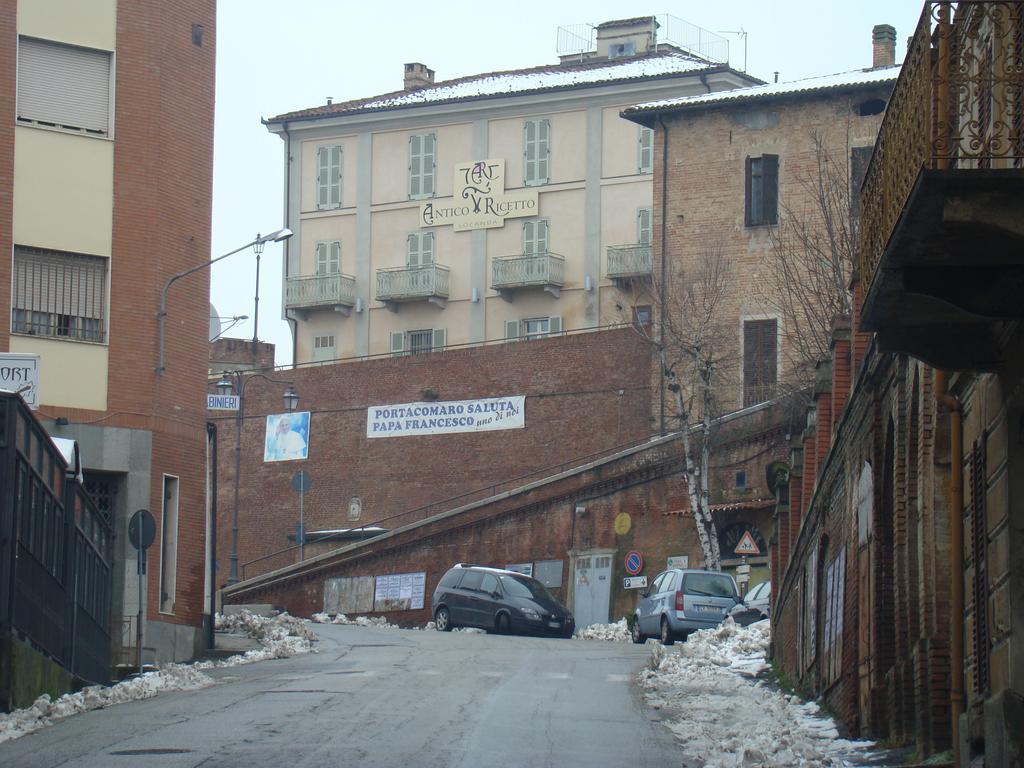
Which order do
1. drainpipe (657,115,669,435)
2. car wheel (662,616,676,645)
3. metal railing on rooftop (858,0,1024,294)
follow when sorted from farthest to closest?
drainpipe (657,115,669,435) < car wheel (662,616,676,645) < metal railing on rooftop (858,0,1024,294)

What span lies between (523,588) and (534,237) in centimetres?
2951

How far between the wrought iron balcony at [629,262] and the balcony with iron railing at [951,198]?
52507 millimetres

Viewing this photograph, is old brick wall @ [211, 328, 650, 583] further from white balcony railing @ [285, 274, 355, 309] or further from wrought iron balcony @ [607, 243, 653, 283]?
white balcony railing @ [285, 274, 355, 309]

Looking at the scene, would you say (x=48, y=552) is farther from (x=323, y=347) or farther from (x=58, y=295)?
(x=323, y=347)

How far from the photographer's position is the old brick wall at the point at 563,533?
49688mm

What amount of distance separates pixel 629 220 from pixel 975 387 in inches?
2135

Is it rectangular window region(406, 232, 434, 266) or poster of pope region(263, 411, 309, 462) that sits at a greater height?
rectangular window region(406, 232, 434, 266)

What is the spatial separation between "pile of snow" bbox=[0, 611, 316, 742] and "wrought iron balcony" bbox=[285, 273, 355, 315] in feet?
110

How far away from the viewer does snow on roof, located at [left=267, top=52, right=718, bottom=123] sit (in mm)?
68062

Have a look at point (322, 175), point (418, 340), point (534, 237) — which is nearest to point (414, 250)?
point (418, 340)

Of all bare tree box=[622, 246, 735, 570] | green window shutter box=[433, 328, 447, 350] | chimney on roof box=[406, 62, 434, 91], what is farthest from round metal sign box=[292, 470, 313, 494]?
chimney on roof box=[406, 62, 434, 91]

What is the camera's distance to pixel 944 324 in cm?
1155

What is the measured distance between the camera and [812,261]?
145ft

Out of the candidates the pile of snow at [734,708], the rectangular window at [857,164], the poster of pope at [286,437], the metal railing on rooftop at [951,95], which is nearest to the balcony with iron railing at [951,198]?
the metal railing on rooftop at [951,95]
